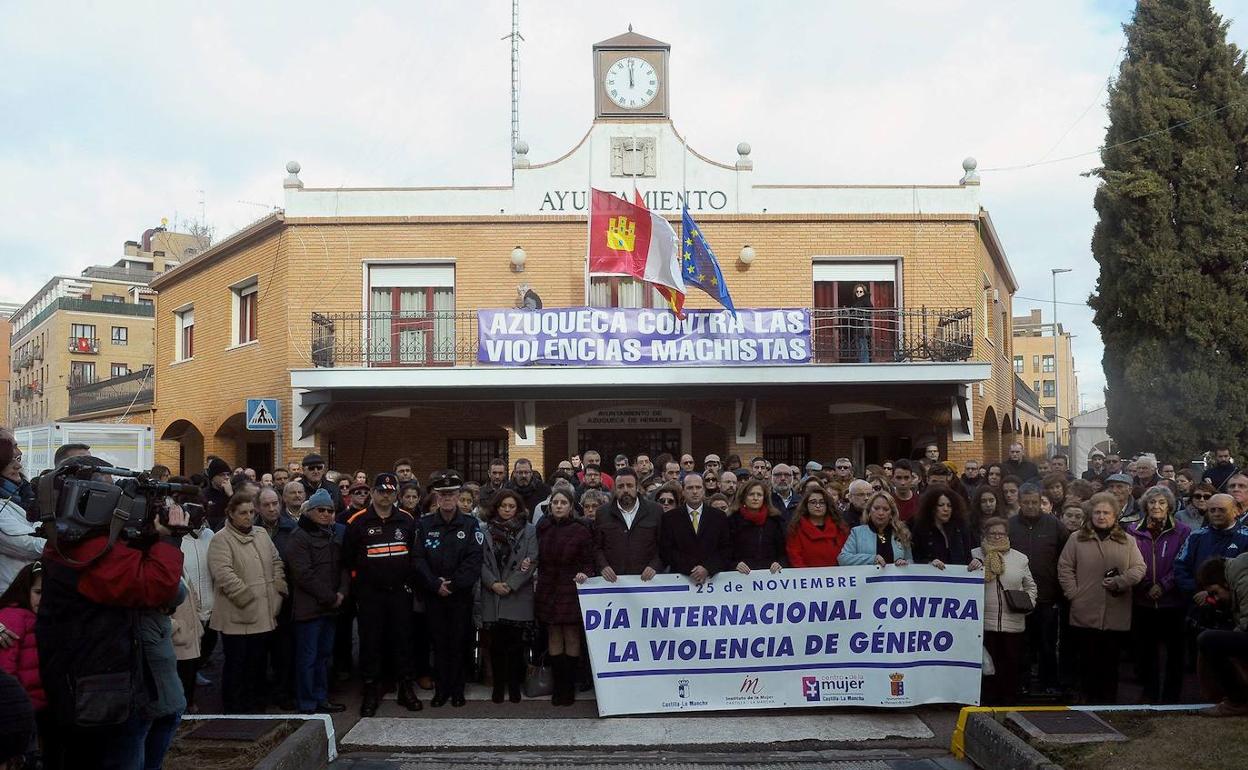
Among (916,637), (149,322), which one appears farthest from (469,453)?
(149,322)

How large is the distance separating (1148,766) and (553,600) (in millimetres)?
4175

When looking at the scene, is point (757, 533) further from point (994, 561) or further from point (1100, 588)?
point (1100, 588)

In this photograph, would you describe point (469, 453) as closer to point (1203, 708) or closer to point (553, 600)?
point (553, 600)

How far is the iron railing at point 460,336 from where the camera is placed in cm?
1705

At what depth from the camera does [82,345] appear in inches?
2306

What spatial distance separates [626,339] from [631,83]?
528 cm

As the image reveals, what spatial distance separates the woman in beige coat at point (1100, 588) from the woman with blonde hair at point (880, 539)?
1.26 m

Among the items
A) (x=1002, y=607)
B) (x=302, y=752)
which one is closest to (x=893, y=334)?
(x=1002, y=607)

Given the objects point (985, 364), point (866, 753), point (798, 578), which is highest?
point (985, 364)

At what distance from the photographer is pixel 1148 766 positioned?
217 inches

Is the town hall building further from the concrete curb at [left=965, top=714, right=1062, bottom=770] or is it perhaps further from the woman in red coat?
the concrete curb at [left=965, top=714, right=1062, bottom=770]

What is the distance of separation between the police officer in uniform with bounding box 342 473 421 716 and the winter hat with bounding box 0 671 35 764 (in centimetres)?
427

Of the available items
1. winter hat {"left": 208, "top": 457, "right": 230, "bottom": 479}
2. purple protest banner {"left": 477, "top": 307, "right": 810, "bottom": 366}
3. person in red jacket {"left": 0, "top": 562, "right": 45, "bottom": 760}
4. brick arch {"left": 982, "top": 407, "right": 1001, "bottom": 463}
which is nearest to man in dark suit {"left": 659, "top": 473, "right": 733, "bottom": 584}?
person in red jacket {"left": 0, "top": 562, "right": 45, "bottom": 760}

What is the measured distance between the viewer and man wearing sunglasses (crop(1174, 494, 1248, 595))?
716cm
